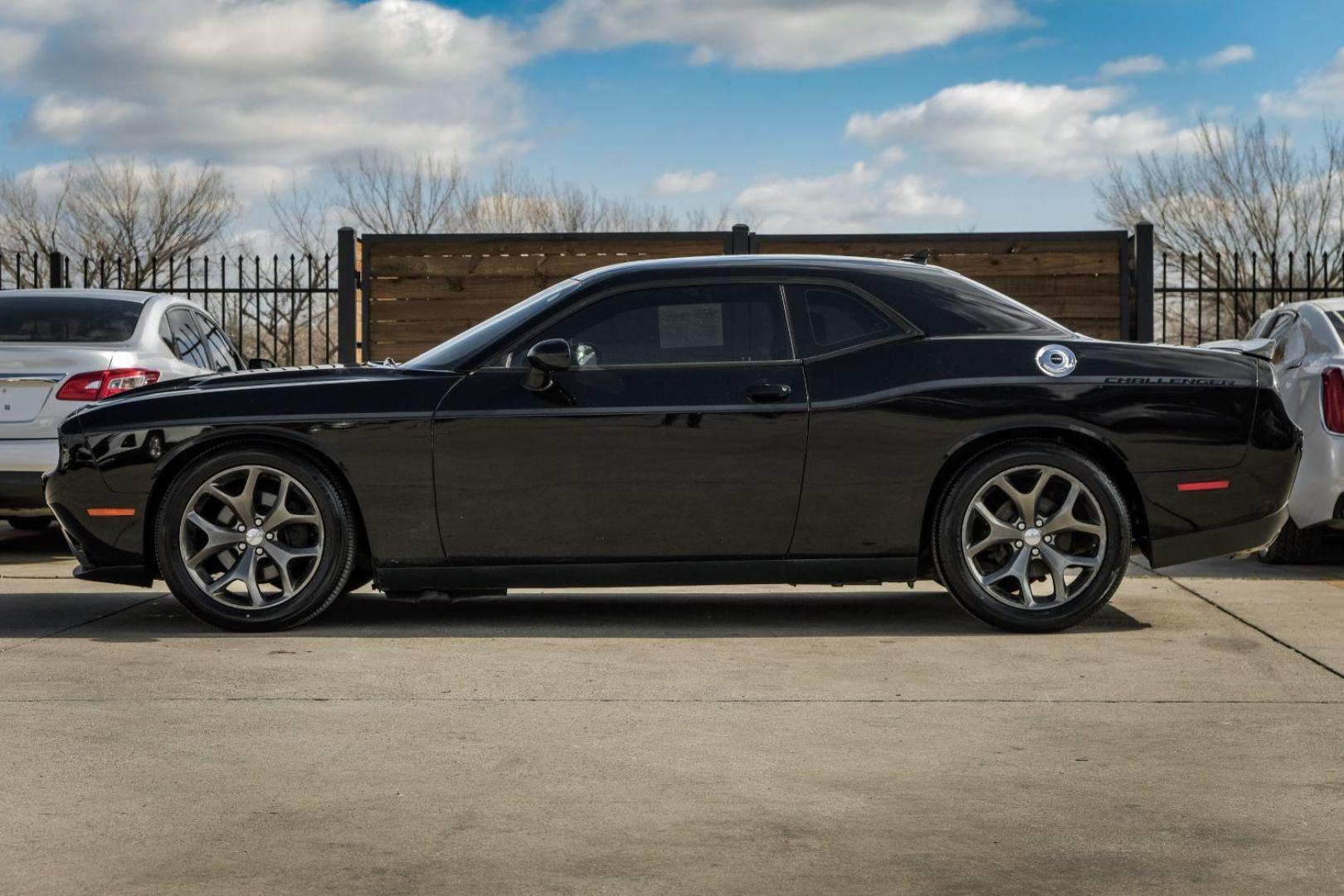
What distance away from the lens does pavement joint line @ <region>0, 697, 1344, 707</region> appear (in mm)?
5395

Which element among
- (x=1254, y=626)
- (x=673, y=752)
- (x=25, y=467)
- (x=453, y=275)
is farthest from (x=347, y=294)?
(x=673, y=752)

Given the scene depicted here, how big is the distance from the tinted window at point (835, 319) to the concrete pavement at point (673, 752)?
1.21m

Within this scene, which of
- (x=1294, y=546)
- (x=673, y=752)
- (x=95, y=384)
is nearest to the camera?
(x=673, y=752)

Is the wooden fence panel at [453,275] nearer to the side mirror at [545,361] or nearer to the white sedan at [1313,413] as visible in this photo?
the white sedan at [1313,413]

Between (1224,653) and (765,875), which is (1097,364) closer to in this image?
(1224,653)

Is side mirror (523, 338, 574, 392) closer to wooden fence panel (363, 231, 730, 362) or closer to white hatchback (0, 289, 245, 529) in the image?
white hatchback (0, 289, 245, 529)

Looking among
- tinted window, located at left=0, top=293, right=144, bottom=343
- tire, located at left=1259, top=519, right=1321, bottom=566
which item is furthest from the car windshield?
tire, located at left=1259, top=519, right=1321, bottom=566

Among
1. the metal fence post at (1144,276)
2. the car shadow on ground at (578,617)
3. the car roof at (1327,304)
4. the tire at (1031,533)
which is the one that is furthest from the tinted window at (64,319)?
the metal fence post at (1144,276)

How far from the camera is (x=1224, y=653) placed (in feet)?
20.6

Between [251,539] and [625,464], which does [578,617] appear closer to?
[625,464]

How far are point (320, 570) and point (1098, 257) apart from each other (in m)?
9.71

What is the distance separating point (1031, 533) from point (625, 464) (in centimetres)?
166

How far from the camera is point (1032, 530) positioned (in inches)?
263

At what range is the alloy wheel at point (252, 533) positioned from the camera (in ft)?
22.1
